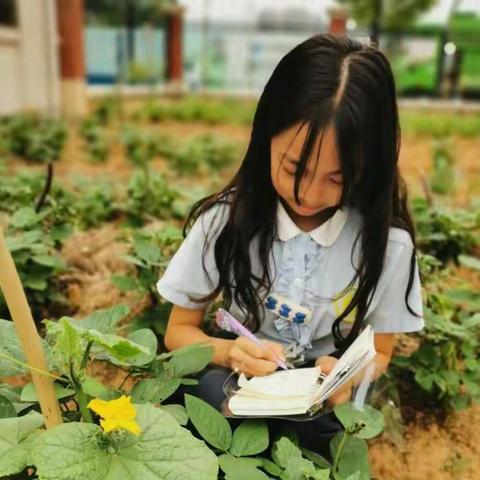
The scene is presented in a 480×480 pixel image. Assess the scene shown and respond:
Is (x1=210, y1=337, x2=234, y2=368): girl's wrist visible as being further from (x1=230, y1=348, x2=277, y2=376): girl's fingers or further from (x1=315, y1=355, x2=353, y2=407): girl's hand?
(x1=315, y1=355, x2=353, y2=407): girl's hand

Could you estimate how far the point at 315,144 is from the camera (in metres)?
0.99

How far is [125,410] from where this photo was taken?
774 millimetres

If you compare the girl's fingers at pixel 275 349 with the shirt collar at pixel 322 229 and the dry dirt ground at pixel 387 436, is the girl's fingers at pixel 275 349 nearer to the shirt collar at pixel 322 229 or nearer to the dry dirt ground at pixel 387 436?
the shirt collar at pixel 322 229

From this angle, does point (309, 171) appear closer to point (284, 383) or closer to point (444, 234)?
point (284, 383)

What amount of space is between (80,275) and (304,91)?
3.64 ft

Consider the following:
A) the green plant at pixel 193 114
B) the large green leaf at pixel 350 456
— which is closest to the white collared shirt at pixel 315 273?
the large green leaf at pixel 350 456

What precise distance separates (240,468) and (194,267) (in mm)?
403

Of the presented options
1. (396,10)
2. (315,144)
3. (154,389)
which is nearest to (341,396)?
(154,389)

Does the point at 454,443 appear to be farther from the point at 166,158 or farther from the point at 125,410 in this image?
the point at 166,158

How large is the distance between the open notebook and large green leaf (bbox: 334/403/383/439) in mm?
43

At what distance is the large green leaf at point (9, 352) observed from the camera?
3.14 feet

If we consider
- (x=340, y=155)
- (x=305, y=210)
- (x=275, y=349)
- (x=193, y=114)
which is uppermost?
(x=340, y=155)

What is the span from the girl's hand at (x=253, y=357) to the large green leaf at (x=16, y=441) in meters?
0.34

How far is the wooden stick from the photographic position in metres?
0.81
